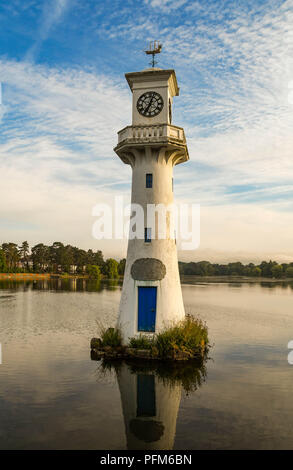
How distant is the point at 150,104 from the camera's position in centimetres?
1709

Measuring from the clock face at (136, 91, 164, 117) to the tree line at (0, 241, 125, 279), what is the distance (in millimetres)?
107339

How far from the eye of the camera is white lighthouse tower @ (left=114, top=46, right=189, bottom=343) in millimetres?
16047

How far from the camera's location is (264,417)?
10352 millimetres

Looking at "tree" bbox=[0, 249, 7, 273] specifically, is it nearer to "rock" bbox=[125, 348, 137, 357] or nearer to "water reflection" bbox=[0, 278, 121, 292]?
"water reflection" bbox=[0, 278, 121, 292]

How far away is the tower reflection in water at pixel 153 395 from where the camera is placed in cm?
923

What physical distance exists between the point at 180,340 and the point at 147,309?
1973 millimetres

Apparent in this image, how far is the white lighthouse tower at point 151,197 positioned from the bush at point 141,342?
0.87ft

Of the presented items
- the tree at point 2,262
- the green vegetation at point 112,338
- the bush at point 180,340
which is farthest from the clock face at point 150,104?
the tree at point 2,262

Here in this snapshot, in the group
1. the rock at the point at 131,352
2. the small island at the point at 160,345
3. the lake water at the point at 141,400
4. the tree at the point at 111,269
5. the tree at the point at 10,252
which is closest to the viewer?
the lake water at the point at 141,400

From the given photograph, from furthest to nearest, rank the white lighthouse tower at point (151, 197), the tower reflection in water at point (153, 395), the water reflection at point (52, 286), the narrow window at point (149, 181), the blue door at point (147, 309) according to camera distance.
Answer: the water reflection at point (52, 286) < the narrow window at point (149, 181) < the white lighthouse tower at point (151, 197) < the blue door at point (147, 309) < the tower reflection in water at point (153, 395)

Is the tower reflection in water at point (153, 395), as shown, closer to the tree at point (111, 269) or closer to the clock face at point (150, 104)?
the clock face at point (150, 104)

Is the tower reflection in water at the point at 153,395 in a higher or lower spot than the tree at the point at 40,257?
lower
